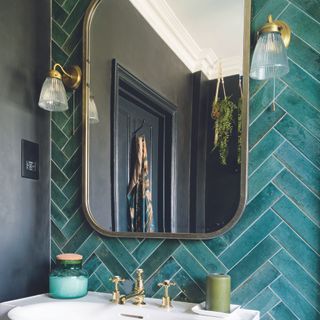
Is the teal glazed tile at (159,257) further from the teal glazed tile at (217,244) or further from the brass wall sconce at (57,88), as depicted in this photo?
the brass wall sconce at (57,88)

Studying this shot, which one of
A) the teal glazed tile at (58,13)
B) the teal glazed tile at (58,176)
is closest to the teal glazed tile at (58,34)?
the teal glazed tile at (58,13)

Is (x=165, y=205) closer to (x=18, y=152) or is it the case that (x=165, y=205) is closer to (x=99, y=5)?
(x=18, y=152)

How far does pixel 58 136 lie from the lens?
1.67 m

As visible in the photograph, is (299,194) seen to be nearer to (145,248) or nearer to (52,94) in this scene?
(145,248)

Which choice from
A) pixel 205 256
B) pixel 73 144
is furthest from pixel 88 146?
pixel 205 256

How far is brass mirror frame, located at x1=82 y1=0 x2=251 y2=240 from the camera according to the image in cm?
129

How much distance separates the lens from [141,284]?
1.35m

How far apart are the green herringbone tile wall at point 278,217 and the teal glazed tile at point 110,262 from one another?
0.10m

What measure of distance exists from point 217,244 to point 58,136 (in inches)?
31.5

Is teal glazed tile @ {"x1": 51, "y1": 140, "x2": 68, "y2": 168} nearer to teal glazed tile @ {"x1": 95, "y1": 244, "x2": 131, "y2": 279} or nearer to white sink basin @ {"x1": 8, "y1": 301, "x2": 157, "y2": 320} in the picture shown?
teal glazed tile @ {"x1": 95, "y1": 244, "x2": 131, "y2": 279}

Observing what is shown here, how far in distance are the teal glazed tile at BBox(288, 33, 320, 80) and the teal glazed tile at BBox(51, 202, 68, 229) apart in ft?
3.42

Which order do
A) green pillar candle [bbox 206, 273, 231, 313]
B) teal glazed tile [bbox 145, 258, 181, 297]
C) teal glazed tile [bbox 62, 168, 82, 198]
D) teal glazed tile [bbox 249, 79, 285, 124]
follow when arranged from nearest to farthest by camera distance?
green pillar candle [bbox 206, 273, 231, 313] → teal glazed tile [bbox 249, 79, 285, 124] → teal glazed tile [bbox 145, 258, 181, 297] → teal glazed tile [bbox 62, 168, 82, 198]

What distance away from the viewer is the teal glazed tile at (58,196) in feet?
5.35

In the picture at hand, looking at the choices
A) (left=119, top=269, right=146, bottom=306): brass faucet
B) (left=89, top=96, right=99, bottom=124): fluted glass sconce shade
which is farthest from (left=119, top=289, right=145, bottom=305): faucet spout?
(left=89, top=96, right=99, bottom=124): fluted glass sconce shade
